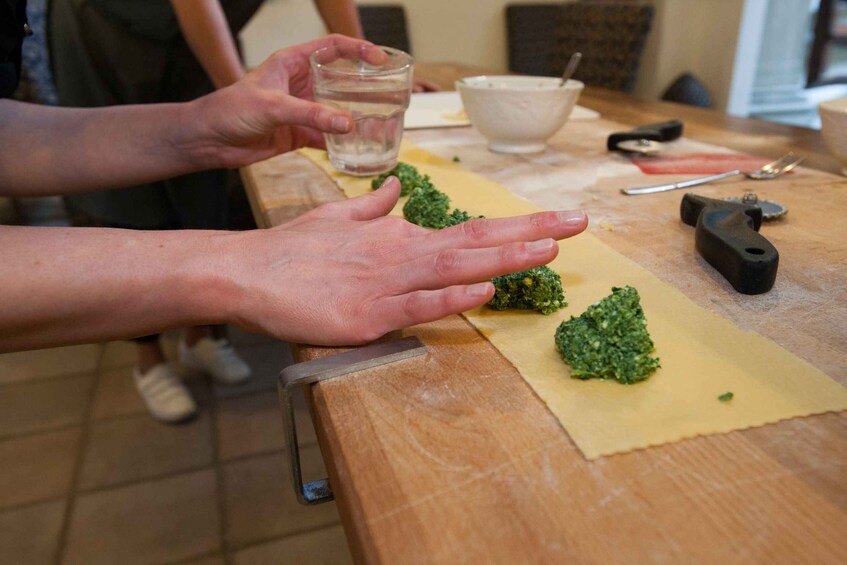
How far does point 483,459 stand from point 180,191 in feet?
4.27

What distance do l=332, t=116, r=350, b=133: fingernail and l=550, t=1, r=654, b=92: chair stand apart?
182 cm

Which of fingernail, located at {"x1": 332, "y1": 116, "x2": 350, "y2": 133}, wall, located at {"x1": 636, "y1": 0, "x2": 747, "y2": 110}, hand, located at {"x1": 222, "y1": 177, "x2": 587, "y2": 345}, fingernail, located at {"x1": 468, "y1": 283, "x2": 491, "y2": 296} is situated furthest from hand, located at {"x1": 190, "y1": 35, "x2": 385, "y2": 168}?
wall, located at {"x1": 636, "y1": 0, "x2": 747, "y2": 110}

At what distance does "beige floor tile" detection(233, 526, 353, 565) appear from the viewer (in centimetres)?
121

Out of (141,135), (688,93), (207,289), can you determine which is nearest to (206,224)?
(141,135)

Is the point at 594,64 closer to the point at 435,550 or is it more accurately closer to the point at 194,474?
the point at 194,474

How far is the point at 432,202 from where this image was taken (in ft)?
2.43

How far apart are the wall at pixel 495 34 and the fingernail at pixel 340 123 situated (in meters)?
2.66

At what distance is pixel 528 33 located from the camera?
3559 millimetres

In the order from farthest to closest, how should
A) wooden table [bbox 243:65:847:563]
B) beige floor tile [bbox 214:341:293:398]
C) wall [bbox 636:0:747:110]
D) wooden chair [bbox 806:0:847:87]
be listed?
wall [bbox 636:0:747:110]
wooden chair [bbox 806:0:847:87]
beige floor tile [bbox 214:341:293:398]
wooden table [bbox 243:65:847:563]

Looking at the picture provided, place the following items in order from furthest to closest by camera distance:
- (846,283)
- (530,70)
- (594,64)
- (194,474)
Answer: (530,70)
(594,64)
(194,474)
(846,283)

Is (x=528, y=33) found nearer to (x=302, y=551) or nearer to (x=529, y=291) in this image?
(x=302, y=551)

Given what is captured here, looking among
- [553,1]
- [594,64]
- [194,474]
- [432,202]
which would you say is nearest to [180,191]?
[194,474]

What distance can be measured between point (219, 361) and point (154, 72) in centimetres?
78

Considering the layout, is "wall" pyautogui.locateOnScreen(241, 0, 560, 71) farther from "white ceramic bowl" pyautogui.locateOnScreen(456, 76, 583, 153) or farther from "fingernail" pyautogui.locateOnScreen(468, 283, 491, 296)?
"fingernail" pyautogui.locateOnScreen(468, 283, 491, 296)
